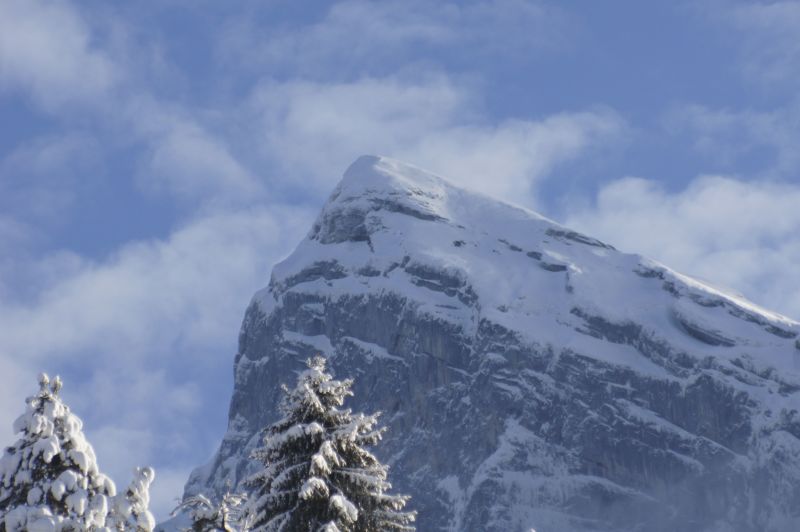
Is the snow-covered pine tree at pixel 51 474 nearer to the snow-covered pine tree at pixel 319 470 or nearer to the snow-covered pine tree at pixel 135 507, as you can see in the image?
the snow-covered pine tree at pixel 135 507

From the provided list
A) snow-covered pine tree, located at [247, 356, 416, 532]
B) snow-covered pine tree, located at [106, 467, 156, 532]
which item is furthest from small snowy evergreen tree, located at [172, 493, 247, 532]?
snow-covered pine tree, located at [106, 467, 156, 532]

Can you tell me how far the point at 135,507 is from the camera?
118 ft

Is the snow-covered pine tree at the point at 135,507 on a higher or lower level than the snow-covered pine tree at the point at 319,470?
lower

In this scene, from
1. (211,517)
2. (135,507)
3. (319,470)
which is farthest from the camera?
(211,517)

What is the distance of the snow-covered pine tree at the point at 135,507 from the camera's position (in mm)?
35812

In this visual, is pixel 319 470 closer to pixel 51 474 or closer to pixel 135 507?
pixel 135 507

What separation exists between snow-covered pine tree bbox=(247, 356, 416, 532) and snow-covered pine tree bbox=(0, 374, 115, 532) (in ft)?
14.5

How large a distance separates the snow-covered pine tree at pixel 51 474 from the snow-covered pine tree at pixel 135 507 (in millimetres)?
365

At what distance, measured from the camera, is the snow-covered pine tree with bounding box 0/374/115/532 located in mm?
35719

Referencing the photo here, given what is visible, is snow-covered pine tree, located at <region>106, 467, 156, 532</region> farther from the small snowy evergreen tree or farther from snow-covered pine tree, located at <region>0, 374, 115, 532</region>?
the small snowy evergreen tree

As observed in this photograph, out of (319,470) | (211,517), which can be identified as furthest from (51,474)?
(319,470)

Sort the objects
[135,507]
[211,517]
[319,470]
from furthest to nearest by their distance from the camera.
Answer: [211,517]
[319,470]
[135,507]

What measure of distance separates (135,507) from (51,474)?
2144mm

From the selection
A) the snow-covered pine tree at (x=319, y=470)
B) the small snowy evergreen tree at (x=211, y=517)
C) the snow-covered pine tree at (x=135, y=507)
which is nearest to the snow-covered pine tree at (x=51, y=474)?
the snow-covered pine tree at (x=135, y=507)
